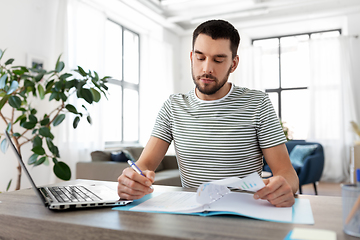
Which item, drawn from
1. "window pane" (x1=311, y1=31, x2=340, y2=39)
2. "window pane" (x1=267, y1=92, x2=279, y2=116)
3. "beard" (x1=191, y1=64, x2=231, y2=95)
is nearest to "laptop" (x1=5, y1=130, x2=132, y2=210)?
"beard" (x1=191, y1=64, x2=231, y2=95)

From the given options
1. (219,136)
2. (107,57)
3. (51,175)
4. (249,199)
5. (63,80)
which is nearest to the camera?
(249,199)

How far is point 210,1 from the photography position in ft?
18.5

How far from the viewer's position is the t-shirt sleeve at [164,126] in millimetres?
1534

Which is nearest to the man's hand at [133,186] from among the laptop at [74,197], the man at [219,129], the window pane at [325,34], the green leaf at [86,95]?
the laptop at [74,197]

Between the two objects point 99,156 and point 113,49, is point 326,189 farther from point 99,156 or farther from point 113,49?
point 113,49

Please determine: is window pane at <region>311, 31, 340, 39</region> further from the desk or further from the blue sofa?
the desk

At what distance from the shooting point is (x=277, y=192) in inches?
33.5

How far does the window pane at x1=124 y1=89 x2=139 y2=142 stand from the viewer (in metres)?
5.98

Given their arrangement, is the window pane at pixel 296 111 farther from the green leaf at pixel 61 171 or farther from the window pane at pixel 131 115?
the green leaf at pixel 61 171

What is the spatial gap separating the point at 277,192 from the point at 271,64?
21.0ft

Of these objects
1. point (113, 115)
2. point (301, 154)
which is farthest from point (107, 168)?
point (301, 154)

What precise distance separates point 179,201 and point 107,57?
4.89m

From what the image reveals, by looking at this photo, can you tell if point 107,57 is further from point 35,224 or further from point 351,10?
point 35,224

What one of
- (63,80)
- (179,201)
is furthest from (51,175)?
(179,201)
